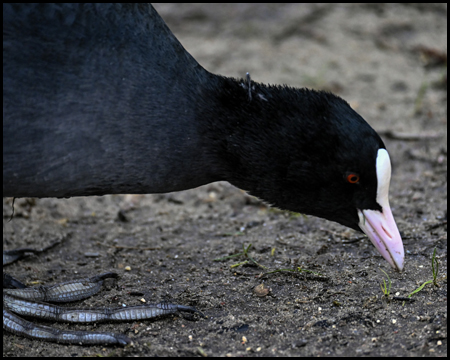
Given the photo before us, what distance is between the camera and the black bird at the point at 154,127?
2904 mm

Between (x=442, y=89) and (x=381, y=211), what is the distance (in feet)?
13.6

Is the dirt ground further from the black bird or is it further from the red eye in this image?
the red eye

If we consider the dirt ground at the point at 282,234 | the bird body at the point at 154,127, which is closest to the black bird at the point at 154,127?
the bird body at the point at 154,127

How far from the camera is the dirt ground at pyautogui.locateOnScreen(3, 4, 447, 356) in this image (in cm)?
303

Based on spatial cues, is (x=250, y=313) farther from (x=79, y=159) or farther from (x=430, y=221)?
(x=430, y=221)

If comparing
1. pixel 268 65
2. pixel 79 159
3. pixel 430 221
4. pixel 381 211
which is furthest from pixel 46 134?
pixel 268 65

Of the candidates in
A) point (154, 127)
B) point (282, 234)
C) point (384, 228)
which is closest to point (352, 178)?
point (384, 228)

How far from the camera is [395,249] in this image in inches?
123

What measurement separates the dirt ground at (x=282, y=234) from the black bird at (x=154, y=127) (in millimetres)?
519

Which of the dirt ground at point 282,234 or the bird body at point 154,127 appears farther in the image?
the dirt ground at point 282,234

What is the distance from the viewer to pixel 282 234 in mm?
4395

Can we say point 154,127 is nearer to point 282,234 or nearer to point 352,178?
point 352,178

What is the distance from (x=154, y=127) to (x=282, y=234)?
1.69 metres

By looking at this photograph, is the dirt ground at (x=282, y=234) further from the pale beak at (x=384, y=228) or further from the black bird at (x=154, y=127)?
the black bird at (x=154, y=127)
